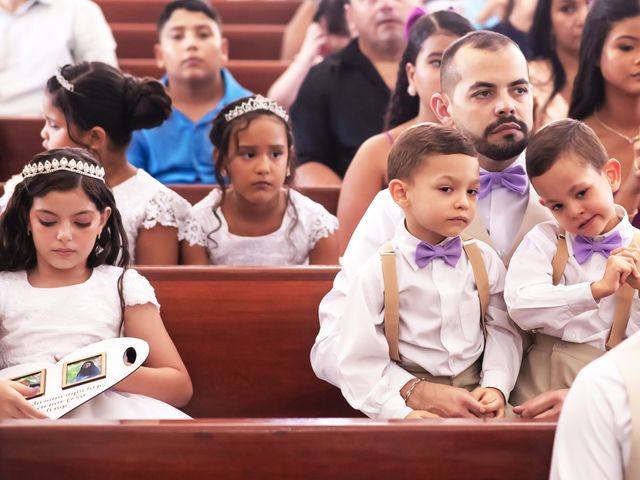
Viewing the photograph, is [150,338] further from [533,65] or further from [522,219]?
[533,65]

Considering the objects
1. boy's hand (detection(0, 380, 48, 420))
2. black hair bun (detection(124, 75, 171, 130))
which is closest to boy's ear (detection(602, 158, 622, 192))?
boy's hand (detection(0, 380, 48, 420))

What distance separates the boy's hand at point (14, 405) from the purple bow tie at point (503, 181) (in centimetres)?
94

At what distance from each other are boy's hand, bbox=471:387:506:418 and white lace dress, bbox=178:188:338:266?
95cm

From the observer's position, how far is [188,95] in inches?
139

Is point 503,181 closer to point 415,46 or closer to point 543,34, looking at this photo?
point 415,46

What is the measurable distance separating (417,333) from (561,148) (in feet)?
1.36

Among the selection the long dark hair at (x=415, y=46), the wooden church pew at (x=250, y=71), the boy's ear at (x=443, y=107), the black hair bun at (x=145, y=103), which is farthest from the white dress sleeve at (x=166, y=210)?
the wooden church pew at (x=250, y=71)

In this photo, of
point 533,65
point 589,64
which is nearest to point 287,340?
point 589,64

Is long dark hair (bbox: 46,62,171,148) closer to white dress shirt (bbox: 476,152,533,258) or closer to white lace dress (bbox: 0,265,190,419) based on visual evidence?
white lace dress (bbox: 0,265,190,419)

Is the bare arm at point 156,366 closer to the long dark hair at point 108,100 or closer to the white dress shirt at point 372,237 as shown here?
the white dress shirt at point 372,237

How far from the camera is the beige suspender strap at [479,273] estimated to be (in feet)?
6.35

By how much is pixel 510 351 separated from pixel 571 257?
20 cm

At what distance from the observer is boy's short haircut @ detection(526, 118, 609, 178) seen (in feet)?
6.09

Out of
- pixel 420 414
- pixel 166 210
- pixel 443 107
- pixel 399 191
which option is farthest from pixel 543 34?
pixel 420 414
